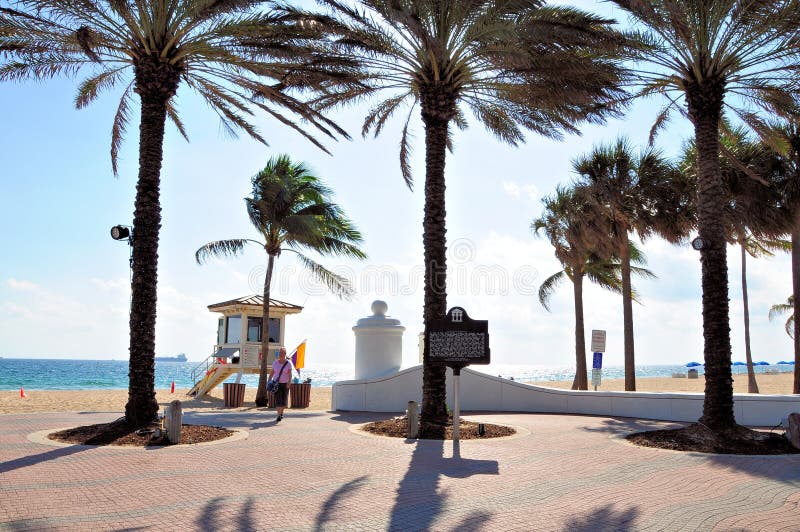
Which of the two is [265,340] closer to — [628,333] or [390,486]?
[628,333]

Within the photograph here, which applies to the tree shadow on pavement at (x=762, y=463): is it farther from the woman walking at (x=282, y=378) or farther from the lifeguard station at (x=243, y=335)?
the lifeguard station at (x=243, y=335)

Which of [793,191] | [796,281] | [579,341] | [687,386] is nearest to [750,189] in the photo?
[793,191]

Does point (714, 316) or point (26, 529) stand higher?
point (714, 316)

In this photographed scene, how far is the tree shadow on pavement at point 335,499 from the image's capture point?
6027 mm

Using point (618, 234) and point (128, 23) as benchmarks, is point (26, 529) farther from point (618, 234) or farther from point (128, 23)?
point (618, 234)

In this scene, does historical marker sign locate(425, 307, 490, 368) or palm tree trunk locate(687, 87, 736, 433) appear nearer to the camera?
historical marker sign locate(425, 307, 490, 368)

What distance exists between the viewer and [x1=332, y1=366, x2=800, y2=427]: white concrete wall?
1705 cm

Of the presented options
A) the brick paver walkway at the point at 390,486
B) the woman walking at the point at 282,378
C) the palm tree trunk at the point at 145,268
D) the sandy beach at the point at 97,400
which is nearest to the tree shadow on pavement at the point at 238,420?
the woman walking at the point at 282,378

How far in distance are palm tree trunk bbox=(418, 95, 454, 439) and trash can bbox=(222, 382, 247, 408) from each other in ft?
37.0

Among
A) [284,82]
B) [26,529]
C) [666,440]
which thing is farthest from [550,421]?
[26,529]

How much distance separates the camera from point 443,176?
46.4 ft

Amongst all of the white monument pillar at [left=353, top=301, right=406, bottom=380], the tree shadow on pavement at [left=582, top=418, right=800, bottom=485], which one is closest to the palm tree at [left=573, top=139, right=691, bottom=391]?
the white monument pillar at [left=353, top=301, right=406, bottom=380]

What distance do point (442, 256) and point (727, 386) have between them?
19.2ft

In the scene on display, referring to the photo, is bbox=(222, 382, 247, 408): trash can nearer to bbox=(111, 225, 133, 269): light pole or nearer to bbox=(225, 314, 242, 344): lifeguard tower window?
bbox=(225, 314, 242, 344): lifeguard tower window
